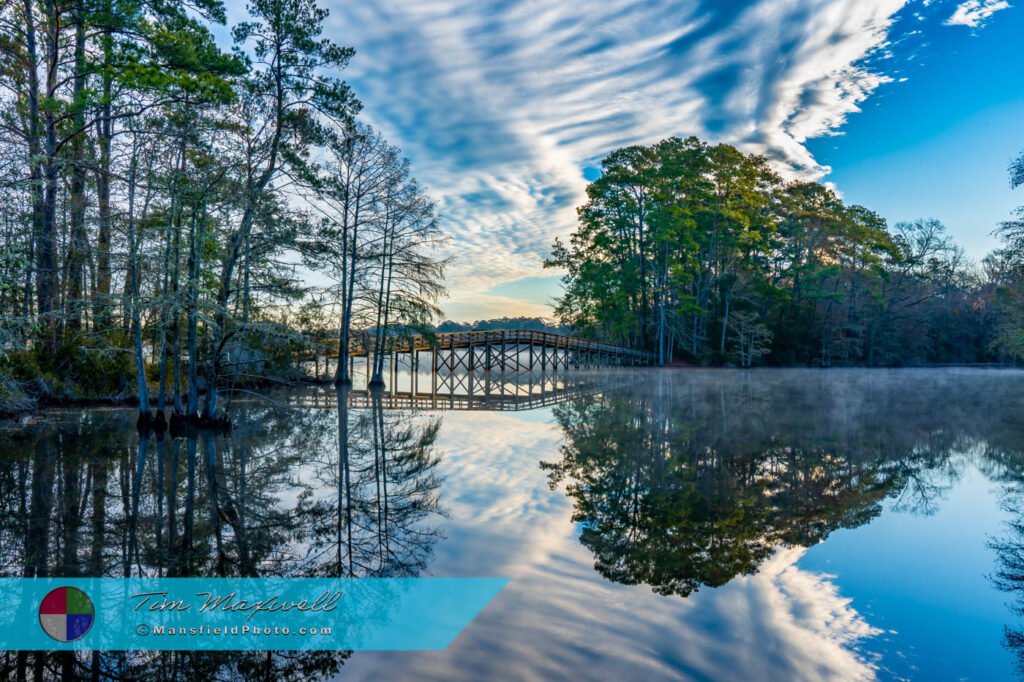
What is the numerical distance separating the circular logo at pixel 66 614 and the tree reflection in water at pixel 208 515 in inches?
11.7

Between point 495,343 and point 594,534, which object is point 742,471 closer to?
point 594,534

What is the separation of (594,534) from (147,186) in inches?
404

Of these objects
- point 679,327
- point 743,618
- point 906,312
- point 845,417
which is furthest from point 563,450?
point 906,312

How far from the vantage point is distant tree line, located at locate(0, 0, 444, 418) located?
1087 cm

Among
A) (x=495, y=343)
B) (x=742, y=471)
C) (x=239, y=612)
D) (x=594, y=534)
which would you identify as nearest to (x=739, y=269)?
(x=495, y=343)

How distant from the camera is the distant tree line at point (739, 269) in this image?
39.9 m

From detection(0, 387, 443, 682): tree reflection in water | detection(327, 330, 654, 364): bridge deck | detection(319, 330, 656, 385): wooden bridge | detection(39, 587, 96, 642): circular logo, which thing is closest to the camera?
detection(0, 387, 443, 682): tree reflection in water

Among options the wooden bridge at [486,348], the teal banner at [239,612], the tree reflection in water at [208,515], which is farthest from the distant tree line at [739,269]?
the teal banner at [239,612]

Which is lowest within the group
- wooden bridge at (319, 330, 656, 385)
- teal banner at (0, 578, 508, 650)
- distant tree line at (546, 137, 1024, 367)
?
teal banner at (0, 578, 508, 650)

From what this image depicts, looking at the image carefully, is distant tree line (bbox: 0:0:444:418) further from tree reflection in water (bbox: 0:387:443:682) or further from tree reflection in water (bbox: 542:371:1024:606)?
tree reflection in water (bbox: 542:371:1024:606)

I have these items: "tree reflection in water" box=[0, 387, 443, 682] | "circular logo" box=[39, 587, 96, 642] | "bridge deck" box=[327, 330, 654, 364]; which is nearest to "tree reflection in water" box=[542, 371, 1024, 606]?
"tree reflection in water" box=[0, 387, 443, 682]

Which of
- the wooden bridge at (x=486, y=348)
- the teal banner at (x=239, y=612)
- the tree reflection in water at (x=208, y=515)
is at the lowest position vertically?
the teal banner at (x=239, y=612)

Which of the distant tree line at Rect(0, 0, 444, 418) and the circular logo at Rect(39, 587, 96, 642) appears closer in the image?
the circular logo at Rect(39, 587, 96, 642)

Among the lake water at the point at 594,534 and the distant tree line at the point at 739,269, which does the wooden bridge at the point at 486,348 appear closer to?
the distant tree line at the point at 739,269
